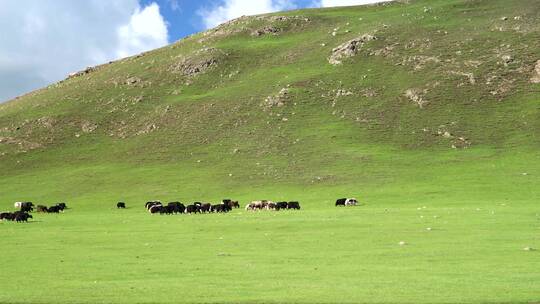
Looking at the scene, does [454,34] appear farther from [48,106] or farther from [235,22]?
[48,106]

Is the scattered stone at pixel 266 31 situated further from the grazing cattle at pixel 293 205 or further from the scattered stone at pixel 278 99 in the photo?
the grazing cattle at pixel 293 205

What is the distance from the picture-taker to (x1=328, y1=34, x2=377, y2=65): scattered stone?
10687 cm

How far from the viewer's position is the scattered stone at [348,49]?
107 meters

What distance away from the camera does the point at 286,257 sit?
27141mm

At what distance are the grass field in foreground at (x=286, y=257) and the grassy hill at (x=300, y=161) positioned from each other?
0.46 feet

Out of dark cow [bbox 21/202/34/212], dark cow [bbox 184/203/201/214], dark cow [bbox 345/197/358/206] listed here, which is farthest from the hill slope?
dark cow [bbox 21/202/34/212]

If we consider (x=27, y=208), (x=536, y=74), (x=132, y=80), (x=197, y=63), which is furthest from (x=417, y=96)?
(x=27, y=208)

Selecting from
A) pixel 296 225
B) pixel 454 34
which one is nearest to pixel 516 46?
pixel 454 34

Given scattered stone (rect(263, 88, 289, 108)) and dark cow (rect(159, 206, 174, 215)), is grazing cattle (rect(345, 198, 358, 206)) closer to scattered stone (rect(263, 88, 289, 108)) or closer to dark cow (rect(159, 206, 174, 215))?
dark cow (rect(159, 206, 174, 215))

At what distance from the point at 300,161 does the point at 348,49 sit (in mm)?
34042

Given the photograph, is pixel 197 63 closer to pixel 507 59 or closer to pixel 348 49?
pixel 348 49

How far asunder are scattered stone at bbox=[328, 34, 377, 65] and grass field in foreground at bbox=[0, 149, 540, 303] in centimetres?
5304

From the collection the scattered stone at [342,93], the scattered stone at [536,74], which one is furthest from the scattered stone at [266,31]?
the scattered stone at [536,74]

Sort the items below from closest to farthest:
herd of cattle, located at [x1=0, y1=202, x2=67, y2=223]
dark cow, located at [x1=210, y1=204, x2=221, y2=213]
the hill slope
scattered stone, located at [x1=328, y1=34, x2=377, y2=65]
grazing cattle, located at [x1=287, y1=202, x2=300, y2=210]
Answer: herd of cattle, located at [x1=0, y1=202, x2=67, y2=223] < dark cow, located at [x1=210, y1=204, x2=221, y2=213] < grazing cattle, located at [x1=287, y1=202, x2=300, y2=210] < the hill slope < scattered stone, located at [x1=328, y1=34, x2=377, y2=65]
